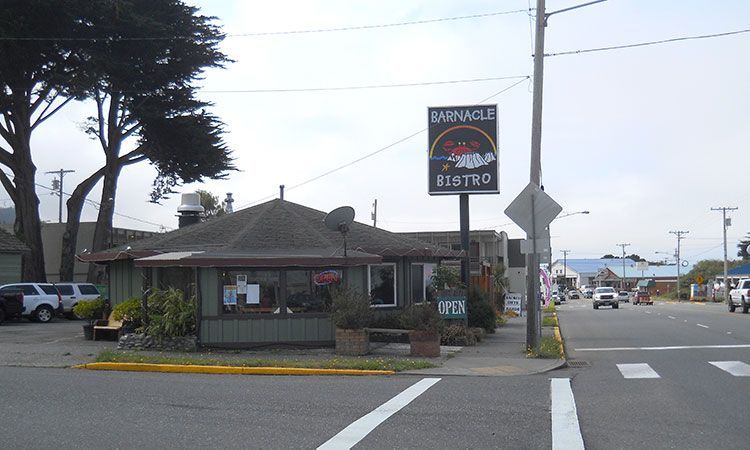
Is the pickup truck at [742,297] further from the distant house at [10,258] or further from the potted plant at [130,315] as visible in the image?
the distant house at [10,258]

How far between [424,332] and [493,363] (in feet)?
5.32

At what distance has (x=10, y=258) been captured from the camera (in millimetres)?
39031

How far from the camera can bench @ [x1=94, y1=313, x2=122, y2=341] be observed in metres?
20.7

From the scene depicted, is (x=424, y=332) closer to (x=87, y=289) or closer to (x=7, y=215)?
(x=87, y=289)

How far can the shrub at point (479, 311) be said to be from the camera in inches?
896

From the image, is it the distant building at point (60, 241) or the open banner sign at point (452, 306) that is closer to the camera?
the open banner sign at point (452, 306)

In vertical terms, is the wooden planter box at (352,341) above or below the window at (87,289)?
below

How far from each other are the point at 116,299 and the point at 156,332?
4535 millimetres

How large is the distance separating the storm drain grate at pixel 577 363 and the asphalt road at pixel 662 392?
0.48 feet

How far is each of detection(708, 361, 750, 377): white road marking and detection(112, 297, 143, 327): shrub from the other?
12.6m

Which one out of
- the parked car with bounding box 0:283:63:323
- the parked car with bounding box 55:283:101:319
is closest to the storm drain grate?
the parked car with bounding box 0:283:63:323

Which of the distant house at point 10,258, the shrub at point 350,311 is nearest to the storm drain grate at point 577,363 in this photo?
the shrub at point 350,311

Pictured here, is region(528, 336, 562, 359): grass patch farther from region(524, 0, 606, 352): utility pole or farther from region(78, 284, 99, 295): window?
region(78, 284, 99, 295): window

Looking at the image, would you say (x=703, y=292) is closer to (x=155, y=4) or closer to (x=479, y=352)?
(x=155, y=4)
